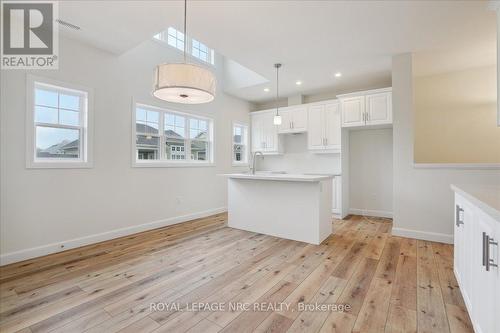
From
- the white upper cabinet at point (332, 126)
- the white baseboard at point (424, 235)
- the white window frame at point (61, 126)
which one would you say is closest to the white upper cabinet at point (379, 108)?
the white upper cabinet at point (332, 126)

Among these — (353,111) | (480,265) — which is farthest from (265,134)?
(480,265)

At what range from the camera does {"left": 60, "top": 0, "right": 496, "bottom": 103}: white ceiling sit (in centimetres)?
264

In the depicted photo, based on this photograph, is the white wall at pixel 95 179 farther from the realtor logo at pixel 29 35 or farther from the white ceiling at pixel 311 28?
the white ceiling at pixel 311 28

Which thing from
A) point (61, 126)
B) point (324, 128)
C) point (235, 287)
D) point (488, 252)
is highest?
point (324, 128)

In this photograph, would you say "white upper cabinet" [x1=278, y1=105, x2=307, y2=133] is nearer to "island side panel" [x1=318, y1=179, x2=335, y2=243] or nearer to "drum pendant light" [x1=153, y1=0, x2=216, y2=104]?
"island side panel" [x1=318, y1=179, x2=335, y2=243]

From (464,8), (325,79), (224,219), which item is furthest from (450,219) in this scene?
(224,219)

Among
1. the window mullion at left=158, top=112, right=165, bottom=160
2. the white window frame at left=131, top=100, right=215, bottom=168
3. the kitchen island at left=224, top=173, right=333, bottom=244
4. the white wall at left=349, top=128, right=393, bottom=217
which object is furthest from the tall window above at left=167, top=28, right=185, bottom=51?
the white wall at left=349, top=128, right=393, bottom=217

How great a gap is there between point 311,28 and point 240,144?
12.8 feet

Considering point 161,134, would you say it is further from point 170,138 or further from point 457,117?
point 457,117

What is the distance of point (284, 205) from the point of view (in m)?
3.69

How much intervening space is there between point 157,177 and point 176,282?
245cm

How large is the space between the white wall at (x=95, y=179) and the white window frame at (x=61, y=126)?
0.19 feet

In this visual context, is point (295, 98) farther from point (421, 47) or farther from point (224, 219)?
point (224, 219)

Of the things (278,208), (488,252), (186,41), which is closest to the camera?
(488,252)
